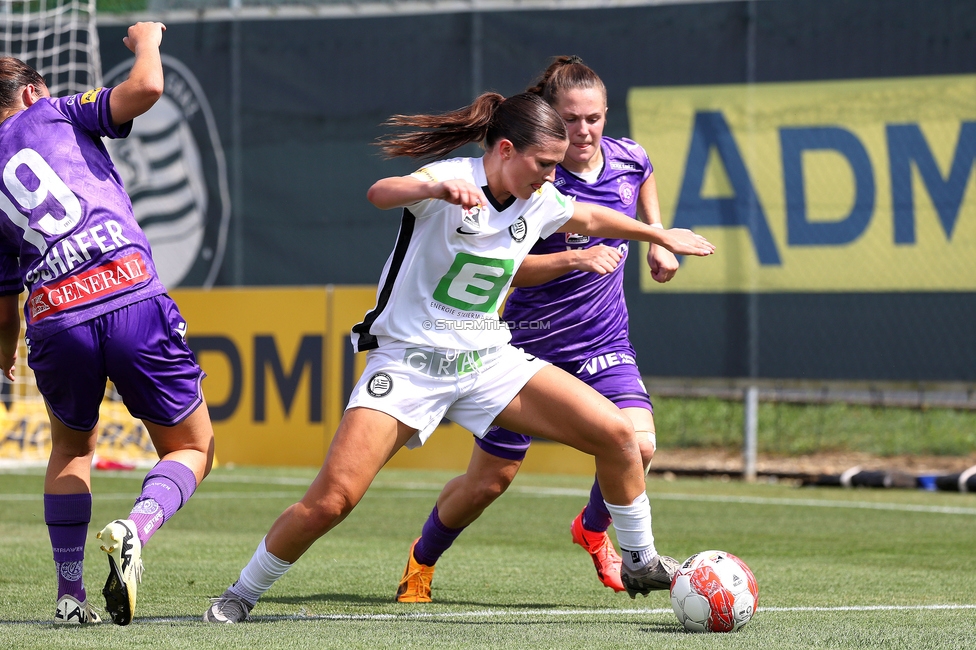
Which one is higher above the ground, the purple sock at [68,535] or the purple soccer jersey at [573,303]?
the purple soccer jersey at [573,303]

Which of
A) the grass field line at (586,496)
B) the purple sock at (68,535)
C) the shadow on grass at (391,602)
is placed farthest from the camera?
the grass field line at (586,496)

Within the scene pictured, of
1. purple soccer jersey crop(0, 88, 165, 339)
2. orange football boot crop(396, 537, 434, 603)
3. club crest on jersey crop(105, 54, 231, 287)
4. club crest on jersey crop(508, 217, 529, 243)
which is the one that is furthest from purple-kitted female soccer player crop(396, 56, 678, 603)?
club crest on jersey crop(105, 54, 231, 287)

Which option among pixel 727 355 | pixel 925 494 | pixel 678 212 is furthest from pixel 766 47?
pixel 925 494

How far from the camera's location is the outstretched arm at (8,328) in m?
5.02

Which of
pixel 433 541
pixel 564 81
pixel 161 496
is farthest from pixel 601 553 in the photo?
pixel 161 496

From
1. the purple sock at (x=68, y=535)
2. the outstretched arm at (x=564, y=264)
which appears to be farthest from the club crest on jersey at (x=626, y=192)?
the purple sock at (x=68, y=535)

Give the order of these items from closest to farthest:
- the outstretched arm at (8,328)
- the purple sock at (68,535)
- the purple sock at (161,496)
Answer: the purple sock at (161,496), the purple sock at (68,535), the outstretched arm at (8,328)

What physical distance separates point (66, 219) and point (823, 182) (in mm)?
7999

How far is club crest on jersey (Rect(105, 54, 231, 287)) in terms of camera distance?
529 inches

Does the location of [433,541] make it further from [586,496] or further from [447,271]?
[586,496]

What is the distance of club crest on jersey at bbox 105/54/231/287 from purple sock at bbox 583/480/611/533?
7.96 metres

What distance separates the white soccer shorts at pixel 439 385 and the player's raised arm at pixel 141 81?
1.12 meters

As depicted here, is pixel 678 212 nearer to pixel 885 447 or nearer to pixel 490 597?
pixel 885 447

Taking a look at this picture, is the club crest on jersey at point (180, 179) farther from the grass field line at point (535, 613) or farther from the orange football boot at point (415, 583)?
the grass field line at point (535, 613)
